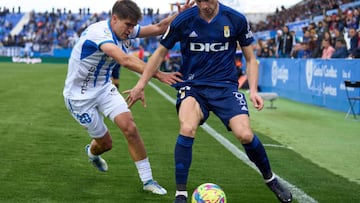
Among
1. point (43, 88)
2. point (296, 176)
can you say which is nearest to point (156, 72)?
point (296, 176)

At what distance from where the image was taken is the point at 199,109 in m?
6.39

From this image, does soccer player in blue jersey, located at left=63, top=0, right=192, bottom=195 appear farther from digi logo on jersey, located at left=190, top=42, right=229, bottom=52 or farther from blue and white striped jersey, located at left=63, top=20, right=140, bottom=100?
digi logo on jersey, located at left=190, top=42, right=229, bottom=52

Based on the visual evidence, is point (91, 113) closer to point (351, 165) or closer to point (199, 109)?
point (199, 109)

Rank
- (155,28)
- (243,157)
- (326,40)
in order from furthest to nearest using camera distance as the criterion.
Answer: (326,40) → (243,157) → (155,28)

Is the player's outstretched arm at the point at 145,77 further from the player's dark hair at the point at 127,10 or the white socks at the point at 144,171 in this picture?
the white socks at the point at 144,171

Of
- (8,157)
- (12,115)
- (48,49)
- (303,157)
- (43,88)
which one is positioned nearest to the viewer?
(8,157)

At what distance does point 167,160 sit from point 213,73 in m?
2.67

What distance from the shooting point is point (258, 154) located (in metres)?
6.34

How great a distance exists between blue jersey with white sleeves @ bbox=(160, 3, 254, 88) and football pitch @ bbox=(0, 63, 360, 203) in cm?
122

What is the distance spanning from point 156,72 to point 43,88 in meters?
18.6

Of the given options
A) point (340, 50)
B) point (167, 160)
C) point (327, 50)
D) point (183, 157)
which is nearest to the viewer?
point (183, 157)

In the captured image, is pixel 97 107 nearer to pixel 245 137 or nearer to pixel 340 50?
pixel 245 137

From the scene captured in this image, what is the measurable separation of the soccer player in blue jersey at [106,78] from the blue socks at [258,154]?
96 centimetres

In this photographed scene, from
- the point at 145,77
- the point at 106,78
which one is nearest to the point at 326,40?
the point at 106,78
